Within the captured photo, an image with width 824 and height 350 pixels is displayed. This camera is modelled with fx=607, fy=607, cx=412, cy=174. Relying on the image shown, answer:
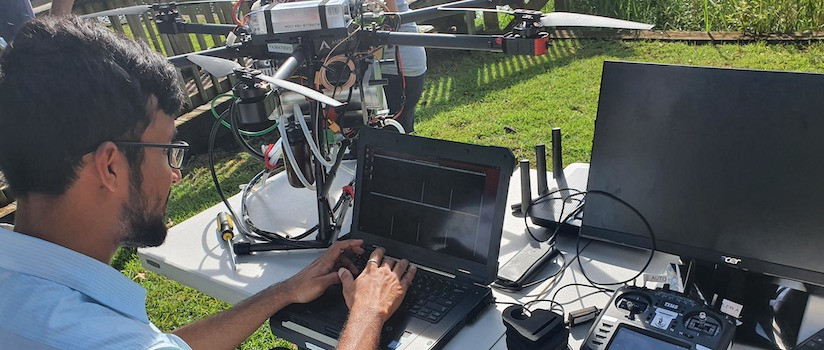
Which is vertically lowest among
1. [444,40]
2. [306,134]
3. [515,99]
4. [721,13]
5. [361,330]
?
[515,99]

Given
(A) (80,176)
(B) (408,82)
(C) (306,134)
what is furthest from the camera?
(B) (408,82)

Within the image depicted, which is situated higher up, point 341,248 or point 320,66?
point 320,66

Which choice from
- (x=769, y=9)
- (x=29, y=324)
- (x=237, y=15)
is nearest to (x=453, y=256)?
(x=29, y=324)

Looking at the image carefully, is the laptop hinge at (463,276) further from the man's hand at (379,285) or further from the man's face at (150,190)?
the man's face at (150,190)

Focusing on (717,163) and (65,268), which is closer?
(65,268)

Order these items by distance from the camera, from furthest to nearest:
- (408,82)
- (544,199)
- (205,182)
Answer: (205,182), (408,82), (544,199)

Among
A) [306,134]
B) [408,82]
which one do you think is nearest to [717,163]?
[306,134]

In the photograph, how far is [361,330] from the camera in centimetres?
133

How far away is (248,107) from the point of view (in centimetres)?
155

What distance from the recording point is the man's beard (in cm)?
123

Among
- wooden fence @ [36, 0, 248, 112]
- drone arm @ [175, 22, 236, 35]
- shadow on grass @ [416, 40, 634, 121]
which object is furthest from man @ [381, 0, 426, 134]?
wooden fence @ [36, 0, 248, 112]

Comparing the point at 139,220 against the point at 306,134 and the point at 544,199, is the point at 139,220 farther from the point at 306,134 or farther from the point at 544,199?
the point at 544,199

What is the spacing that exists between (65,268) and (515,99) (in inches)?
157

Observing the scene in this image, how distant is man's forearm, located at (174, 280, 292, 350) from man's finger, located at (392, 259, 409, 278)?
0.27 m
